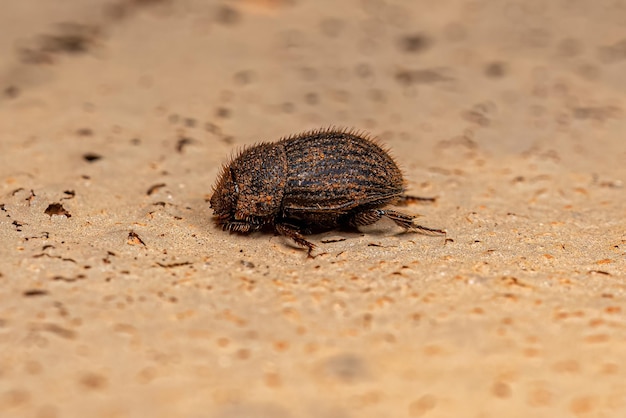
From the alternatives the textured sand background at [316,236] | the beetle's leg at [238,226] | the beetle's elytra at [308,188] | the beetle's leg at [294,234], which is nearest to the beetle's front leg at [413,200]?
the textured sand background at [316,236]

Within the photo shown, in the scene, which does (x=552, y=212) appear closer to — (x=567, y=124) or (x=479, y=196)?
(x=479, y=196)

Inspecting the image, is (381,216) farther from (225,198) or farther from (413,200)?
(225,198)

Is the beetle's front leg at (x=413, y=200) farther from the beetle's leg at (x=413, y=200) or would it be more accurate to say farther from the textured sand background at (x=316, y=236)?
the textured sand background at (x=316, y=236)

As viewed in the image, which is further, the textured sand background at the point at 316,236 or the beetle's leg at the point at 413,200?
the beetle's leg at the point at 413,200

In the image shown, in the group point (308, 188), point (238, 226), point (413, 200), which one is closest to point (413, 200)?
point (413, 200)

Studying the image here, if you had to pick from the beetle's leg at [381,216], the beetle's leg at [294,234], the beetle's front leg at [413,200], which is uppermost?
the beetle's front leg at [413,200]

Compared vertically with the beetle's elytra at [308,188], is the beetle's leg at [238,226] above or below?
below

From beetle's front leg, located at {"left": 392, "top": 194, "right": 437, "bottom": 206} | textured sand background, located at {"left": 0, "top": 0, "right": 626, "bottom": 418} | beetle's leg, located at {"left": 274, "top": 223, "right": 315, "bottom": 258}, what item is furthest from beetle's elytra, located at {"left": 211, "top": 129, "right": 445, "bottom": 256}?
beetle's front leg, located at {"left": 392, "top": 194, "right": 437, "bottom": 206}
